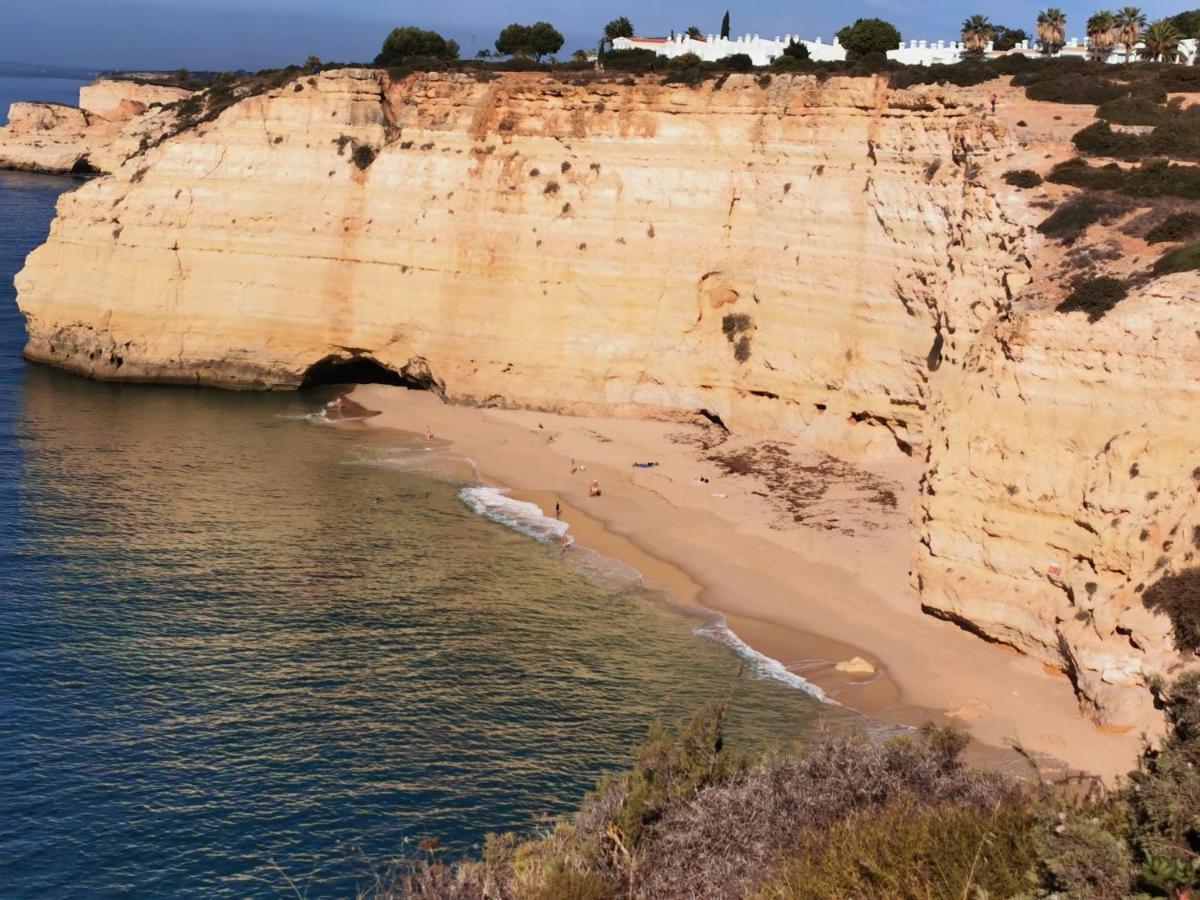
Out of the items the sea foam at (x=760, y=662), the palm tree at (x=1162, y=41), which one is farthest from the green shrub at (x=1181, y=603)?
the palm tree at (x=1162, y=41)

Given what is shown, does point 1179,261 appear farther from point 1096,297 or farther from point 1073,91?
point 1073,91

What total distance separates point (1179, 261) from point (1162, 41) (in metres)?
34.7

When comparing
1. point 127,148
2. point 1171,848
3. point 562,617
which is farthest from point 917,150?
point 127,148

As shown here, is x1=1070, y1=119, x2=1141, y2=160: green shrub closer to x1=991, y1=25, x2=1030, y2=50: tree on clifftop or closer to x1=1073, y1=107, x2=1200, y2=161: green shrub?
x1=1073, y1=107, x2=1200, y2=161: green shrub

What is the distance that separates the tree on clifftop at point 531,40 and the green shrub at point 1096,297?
49544 millimetres

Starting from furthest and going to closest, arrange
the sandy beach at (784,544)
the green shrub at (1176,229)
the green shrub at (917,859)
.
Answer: the green shrub at (1176,229) < the sandy beach at (784,544) < the green shrub at (917,859)

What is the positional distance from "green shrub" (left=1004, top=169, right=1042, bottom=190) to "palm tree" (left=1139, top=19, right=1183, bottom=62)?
28.4 metres

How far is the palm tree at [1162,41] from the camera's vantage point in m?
57.4

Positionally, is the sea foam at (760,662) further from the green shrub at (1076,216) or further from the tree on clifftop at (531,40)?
the tree on clifftop at (531,40)

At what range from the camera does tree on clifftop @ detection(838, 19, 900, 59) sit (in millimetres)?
61719

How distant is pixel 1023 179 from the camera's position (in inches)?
1358

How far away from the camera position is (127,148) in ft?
183

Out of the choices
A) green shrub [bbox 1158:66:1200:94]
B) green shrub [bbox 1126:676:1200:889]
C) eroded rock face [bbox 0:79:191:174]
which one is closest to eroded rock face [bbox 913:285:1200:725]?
green shrub [bbox 1126:676:1200:889]

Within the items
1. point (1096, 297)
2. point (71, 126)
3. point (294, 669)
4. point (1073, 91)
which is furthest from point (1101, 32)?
point (71, 126)
